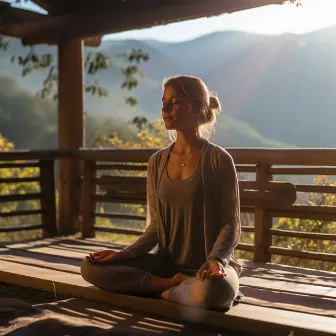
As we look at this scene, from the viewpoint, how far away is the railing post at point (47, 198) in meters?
7.59

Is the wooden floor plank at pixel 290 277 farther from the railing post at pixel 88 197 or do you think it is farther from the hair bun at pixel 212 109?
the railing post at pixel 88 197

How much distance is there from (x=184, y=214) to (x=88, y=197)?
12.7 ft

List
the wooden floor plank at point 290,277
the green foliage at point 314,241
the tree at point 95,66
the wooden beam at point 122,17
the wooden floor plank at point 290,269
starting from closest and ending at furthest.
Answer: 1. the wooden floor plank at point 290,277
2. the wooden floor plank at point 290,269
3. the wooden beam at point 122,17
4. the green foliage at point 314,241
5. the tree at point 95,66

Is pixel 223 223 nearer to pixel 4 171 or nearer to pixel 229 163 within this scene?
pixel 229 163

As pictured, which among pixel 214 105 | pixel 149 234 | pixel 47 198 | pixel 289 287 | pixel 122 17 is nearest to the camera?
pixel 214 105

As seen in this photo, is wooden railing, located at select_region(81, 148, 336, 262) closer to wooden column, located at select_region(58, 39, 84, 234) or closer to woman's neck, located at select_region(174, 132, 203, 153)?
woman's neck, located at select_region(174, 132, 203, 153)

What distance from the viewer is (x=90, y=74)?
34.9ft

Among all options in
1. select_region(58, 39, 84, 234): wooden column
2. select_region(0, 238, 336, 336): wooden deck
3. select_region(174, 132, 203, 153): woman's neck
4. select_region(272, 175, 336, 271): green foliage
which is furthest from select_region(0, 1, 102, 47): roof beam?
select_region(174, 132, 203, 153): woman's neck

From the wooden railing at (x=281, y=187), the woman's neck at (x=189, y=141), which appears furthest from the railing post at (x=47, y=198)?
the woman's neck at (x=189, y=141)

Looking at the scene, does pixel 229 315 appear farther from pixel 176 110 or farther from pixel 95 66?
pixel 95 66

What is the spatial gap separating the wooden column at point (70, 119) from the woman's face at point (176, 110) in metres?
4.26

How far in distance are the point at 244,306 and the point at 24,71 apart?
7980 millimetres

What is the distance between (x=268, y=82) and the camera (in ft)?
184

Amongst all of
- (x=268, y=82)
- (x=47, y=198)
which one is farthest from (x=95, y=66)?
(x=268, y=82)
